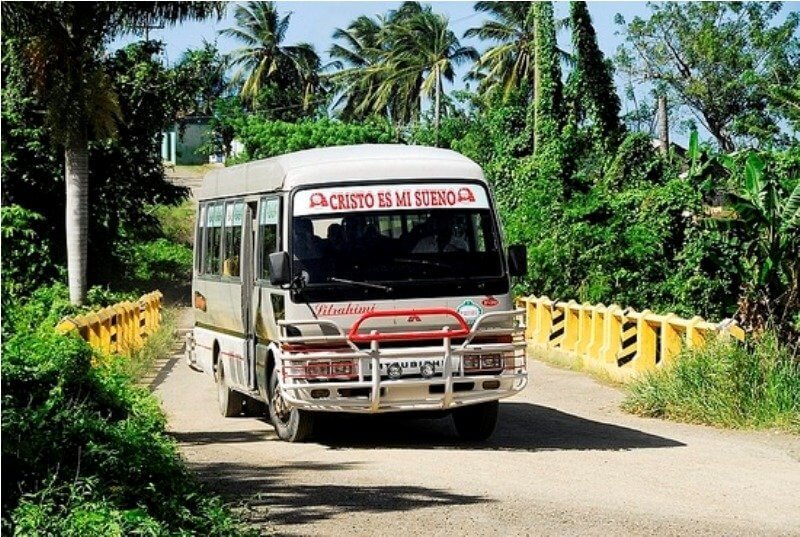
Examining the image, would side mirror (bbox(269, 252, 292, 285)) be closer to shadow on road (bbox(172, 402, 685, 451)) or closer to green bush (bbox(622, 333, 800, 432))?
shadow on road (bbox(172, 402, 685, 451))

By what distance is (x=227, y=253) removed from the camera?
17.5 m

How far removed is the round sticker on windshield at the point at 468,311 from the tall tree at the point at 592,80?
29.1m

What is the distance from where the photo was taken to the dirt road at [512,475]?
9953mm

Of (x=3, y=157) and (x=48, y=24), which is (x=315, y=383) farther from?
(x=3, y=157)

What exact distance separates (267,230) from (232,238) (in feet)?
7.51

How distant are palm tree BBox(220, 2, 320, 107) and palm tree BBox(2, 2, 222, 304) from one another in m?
53.2

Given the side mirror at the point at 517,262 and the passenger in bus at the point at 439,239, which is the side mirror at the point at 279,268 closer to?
the passenger in bus at the point at 439,239

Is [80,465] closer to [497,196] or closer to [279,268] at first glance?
[279,268]

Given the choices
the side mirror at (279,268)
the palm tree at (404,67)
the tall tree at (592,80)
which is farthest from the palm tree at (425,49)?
the side mirror at (279,268)

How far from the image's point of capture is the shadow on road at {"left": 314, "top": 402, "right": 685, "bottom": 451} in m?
14.4

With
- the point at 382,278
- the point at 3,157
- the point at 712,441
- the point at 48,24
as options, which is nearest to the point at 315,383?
the point at 382,278

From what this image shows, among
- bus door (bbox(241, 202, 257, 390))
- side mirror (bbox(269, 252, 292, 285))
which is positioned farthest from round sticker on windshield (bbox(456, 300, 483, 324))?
bus door (bbox(241, 202, 257, 390))

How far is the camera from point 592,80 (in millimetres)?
43656

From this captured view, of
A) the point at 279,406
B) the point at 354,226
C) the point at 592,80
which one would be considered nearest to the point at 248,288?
the point at 279,406
